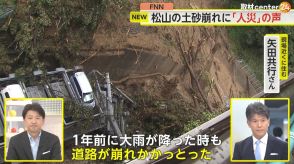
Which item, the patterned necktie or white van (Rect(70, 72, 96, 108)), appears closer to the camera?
the patterned necktie

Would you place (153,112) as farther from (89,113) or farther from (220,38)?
(220,38)

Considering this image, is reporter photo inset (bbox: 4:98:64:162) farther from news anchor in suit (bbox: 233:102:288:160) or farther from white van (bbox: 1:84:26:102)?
news anchor in suit (bbox: 233:102:288:160)

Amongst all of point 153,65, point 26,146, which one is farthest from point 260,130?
point 26,146

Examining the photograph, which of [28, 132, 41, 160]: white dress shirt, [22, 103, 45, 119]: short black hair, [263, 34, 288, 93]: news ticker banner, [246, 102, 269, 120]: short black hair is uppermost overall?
[263, 34, 288, 93]: news ticker banner

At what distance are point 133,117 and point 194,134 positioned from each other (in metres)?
2.00

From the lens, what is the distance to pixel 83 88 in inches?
401

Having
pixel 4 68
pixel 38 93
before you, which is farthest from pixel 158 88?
pixel 4 68

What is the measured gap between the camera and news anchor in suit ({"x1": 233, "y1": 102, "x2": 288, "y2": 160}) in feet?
29.3

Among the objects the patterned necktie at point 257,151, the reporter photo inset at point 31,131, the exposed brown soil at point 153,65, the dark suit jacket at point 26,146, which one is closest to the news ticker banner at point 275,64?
the patterned necktie at point 257,151

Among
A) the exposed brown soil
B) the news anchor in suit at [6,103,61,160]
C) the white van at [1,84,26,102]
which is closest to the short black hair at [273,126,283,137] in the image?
the exposed brown soil

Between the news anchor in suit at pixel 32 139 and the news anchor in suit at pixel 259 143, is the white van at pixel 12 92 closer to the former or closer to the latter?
the news anchor in suit at pixel 32 139

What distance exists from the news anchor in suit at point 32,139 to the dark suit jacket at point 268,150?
4229 millimetres

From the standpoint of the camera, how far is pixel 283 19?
9.67 meters

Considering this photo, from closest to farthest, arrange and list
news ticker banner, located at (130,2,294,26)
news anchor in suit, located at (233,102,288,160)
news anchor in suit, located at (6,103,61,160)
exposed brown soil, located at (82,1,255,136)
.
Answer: news anchor in suit, located at (6,103,61,160)
news anchor in suit, located at (233,102,288,160)
news ticker banner, located at (130,2,294,26)
exposed brown soil, located at (82,1,255,136)
